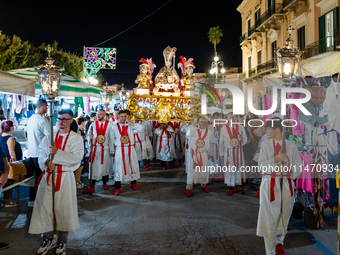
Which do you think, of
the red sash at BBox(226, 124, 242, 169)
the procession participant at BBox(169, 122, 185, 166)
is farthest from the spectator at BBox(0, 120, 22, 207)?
the procession participant at BBox(169, 122, 185, 166)

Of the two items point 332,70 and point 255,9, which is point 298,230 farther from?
point 255,9

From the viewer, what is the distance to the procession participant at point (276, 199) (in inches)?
136

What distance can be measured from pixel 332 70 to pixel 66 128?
16.8ft

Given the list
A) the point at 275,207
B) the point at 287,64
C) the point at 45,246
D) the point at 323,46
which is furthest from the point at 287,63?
the point at 323,46

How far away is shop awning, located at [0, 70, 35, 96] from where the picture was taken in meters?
5.10

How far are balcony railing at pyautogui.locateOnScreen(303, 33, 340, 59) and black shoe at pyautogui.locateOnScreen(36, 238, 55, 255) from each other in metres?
14.1

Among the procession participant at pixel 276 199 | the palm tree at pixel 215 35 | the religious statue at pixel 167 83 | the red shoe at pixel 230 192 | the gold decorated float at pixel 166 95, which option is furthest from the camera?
the palm tree at pixel 215 35

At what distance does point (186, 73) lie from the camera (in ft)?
28.3

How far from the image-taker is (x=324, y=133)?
4645 mm

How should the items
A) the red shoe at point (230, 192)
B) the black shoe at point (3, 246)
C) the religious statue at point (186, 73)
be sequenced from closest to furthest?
the black shoe at point (3, 246)
the red shoe at point (230, 192)
the religious statue at point (186, 73)

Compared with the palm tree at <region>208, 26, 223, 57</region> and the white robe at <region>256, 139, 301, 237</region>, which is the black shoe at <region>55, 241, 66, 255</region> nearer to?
the white robe at <region>256, 139, 301, 237</region>

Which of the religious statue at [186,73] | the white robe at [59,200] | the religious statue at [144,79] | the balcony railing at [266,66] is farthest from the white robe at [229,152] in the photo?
the balcony railing at [266,66]

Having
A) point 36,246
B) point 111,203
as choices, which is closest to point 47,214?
point 36,246

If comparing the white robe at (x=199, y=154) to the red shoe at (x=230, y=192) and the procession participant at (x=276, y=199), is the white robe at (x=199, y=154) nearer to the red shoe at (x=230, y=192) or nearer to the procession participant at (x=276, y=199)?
the red shoe at (x=230, y=192)
